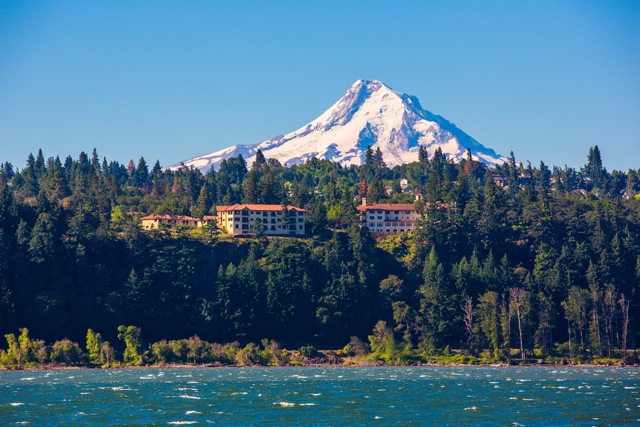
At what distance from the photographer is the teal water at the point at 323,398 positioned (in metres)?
66.8

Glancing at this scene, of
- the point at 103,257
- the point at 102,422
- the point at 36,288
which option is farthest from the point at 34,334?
the point at 102,422

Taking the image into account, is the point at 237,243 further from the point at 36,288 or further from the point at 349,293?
the point at 36,288

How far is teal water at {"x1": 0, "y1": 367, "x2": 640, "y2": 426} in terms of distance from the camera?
66.8m

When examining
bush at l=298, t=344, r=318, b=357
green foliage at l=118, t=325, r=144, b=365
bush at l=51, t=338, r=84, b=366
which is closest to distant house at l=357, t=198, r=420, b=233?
bush at l=298, t=344, r=318, b=357

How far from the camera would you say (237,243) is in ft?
552

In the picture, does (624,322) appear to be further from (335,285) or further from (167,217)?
(167,217)

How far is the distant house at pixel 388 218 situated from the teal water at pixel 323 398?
84.3 metres

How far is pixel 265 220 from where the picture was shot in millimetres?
183750

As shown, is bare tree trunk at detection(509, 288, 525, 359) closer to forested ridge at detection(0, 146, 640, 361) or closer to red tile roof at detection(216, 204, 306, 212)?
forested ridge at detection(0, 146, 640, 361)

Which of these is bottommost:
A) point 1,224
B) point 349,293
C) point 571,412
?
point 571,412

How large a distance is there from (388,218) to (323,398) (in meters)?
119

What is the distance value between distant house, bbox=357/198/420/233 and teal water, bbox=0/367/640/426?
276 ft

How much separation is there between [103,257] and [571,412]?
313 feet

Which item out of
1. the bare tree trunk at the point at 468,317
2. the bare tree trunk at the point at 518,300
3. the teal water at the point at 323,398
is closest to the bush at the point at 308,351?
the bare tree trunk at the point at 468,317
